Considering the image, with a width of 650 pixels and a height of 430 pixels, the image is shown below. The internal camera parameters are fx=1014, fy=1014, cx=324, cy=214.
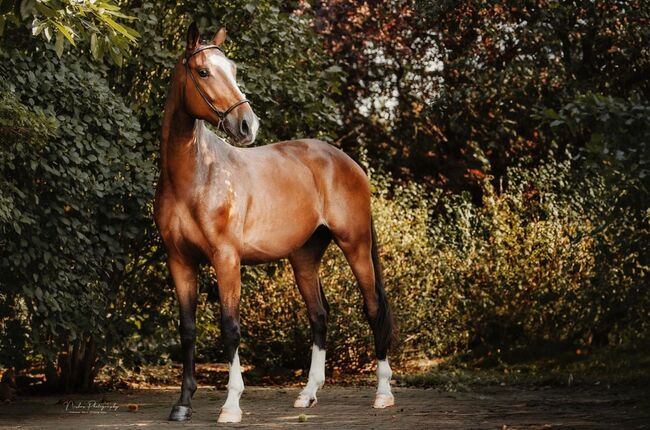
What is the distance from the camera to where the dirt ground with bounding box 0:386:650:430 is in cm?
691

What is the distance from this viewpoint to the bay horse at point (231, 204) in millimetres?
7039

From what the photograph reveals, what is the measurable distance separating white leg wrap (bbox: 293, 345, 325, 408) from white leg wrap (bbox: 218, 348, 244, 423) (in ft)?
3.66

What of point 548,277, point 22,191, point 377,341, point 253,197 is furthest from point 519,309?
point 22,191

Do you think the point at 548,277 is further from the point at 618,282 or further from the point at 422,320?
the point at 618,282

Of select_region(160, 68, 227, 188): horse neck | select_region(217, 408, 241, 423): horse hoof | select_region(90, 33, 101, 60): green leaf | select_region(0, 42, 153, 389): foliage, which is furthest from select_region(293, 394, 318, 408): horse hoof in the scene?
select_region(90, 33, 101, 60): green leaf

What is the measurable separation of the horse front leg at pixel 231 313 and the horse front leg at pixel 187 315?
0.33 m

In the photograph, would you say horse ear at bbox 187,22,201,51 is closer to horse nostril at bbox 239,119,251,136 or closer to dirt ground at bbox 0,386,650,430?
horse nostril at bbox 239,119,251,136

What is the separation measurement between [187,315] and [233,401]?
2.57 ft

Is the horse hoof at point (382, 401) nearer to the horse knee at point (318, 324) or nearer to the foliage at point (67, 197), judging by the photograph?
the horse knee at point (318, 324)

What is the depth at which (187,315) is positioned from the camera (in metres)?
7.44

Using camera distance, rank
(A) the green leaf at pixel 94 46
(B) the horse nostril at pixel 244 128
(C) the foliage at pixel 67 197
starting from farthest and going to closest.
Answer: (C) the foliage at pixel 67 197 < (B) the horse nostril at pixel 244 128 < (A) the green leaf at pixel 94 46

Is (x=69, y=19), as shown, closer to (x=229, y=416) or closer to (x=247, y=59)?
(x=229, y=416)

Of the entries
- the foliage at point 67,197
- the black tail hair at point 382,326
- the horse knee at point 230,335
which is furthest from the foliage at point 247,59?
the horse knee at point 230,335

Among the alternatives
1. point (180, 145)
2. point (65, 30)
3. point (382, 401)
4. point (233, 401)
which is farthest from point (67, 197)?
point (382, 401)
